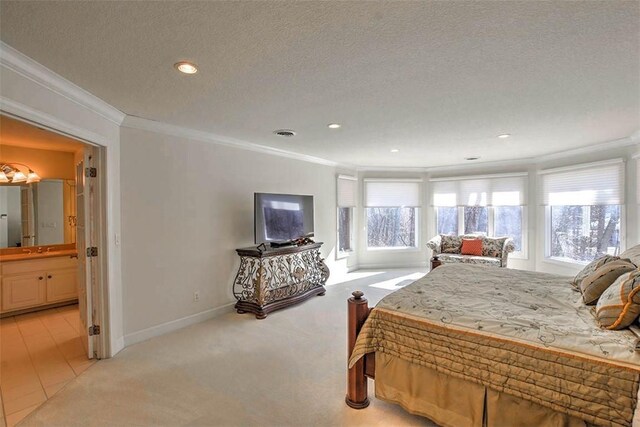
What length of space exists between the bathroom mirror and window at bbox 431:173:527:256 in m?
7.03

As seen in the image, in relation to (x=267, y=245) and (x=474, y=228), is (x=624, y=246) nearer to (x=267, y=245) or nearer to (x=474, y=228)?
(x=474, y=228)

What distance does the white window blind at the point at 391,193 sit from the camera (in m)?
7.03

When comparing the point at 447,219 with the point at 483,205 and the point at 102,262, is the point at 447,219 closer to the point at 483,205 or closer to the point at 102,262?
the point at 483,205

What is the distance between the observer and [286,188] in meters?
5.14

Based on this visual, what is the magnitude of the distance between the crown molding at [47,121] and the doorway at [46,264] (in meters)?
0.08

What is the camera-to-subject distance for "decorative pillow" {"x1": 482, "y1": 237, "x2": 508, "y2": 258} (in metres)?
5.69

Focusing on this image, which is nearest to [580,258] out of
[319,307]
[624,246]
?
[624,246]

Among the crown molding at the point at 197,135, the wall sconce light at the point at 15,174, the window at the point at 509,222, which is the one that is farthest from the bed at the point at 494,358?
the wall sconce light at the point at 15,174

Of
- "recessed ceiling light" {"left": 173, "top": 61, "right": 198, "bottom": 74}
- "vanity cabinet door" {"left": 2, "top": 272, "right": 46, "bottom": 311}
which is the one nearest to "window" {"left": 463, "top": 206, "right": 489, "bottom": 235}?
"recessed ceiling light" {"left": 173, "top": 61, "right": 198, "bottom": 74}

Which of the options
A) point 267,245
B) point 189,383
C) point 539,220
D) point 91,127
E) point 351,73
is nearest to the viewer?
point 351,73

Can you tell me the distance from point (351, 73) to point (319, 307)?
3.26m

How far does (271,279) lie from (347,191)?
3087mm

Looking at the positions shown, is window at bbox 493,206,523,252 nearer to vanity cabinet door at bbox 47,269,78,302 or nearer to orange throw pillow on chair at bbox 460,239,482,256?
orange throw pillow on chair at bbox 460,239,482,256

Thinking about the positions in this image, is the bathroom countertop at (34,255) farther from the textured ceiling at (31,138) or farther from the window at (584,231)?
the window at (584,231)
